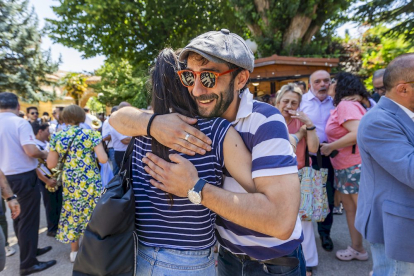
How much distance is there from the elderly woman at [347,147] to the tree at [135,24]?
992 centimetres

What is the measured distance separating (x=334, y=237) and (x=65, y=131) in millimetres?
4064

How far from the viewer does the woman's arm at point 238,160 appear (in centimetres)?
110

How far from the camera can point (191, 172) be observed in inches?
43.0

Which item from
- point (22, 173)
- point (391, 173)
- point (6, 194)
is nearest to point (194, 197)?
point (391, 173)

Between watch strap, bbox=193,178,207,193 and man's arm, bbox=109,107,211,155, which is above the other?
man's arm, bbox=109,107,211,155

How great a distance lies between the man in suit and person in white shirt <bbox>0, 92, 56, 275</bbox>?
3760mm

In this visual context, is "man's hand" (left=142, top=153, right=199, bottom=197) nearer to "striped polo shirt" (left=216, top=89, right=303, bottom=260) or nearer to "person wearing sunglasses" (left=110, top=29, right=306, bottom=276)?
"person wearing sunglasses" (left=110, top=29, right=306, bottom=276)

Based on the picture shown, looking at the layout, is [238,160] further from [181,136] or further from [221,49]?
[221,49]

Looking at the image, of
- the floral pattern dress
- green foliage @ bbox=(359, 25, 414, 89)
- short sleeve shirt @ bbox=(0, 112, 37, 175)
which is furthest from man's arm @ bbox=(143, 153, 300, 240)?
green foliage @ bbox=(359, 25, 414, 89)

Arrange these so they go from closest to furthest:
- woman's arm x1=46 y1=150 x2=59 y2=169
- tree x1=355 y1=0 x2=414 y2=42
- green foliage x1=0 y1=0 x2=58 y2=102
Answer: woman's arm x1=46 y1=150 x2=59 y2=169 < tree x1=355 y1=0 x2=414 y2=42 < green foliage x1=0 y1=0 x2=58 y2=102

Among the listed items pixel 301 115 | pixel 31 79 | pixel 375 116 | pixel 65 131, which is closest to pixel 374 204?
pixel 375 116

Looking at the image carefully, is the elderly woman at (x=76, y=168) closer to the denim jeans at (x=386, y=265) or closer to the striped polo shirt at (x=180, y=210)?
the striped polo shirt at (x=180, y=210)

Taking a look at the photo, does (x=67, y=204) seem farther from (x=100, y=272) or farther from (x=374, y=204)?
(x=374, y=204)

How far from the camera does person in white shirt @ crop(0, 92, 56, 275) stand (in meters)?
3.41
